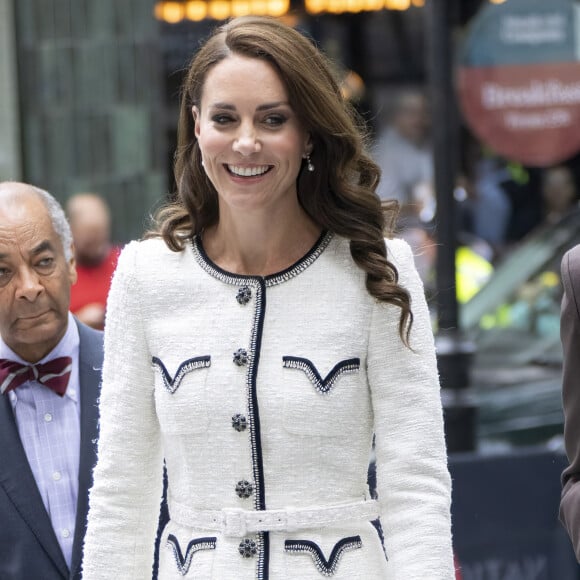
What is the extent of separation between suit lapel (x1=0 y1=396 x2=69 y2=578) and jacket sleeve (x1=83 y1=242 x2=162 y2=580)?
1.46 ft

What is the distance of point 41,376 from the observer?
3.93 m

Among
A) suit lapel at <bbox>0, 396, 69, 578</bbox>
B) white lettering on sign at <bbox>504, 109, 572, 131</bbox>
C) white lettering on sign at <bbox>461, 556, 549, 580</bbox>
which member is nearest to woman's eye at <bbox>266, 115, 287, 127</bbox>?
suit lapel at <bbox>0, 396, 69, 578</bbox>

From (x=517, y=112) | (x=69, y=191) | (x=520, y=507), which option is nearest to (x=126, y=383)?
(x=520, y=507)

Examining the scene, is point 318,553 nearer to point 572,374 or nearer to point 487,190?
point 572,374

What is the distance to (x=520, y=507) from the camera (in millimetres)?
6500

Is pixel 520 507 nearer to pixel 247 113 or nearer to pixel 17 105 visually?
pixel 247 113

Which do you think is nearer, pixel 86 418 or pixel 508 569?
pixel 86 418

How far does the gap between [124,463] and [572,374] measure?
0.96 m

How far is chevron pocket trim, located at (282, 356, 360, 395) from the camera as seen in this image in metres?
3.18

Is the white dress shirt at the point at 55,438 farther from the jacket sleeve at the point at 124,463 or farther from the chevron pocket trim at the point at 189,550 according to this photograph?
the chevron pocket trim at the point at 189,550

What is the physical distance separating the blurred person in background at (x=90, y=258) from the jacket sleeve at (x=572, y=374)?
4.81 meters

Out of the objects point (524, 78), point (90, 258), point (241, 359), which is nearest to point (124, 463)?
point (241, 359)

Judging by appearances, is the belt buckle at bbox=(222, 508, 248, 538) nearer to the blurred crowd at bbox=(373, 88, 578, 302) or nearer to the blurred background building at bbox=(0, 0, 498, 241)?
the blurred background building at bbox=(0, 0, 498, 241)

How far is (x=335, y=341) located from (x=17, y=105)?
9.06m
